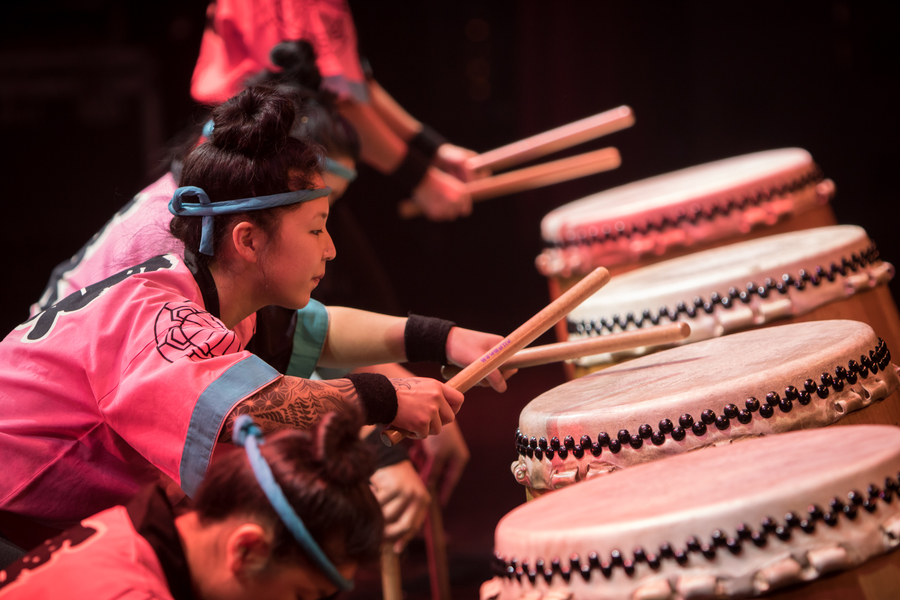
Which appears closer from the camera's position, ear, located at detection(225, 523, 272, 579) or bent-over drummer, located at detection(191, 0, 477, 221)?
ear, located at detection(225, 523, 272, 579)

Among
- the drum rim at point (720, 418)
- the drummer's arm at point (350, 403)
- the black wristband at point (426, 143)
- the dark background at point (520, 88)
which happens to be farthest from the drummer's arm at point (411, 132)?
the drum rim at point (720, 418)

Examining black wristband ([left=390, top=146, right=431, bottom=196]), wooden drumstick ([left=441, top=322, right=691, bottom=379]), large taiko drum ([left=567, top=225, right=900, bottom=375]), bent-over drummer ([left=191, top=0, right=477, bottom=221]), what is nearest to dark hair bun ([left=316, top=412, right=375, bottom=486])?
wooden drumstick ([left=441, top=322, right=691, bottom=379])

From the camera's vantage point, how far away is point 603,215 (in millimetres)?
1816

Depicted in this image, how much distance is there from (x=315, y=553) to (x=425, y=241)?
2.87 metres

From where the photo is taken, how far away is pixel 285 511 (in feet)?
2.54

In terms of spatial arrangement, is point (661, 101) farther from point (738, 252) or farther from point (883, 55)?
point (738, 252)

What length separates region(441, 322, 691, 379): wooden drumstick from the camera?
1283mm

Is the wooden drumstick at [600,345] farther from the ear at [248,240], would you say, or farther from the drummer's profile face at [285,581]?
the drummer's profile face at [285,581]

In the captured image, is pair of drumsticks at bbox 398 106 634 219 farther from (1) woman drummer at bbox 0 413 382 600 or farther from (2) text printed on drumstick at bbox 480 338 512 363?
(1) woman drummer at bbox 0 413 382 600

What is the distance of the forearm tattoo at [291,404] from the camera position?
0.92 meters

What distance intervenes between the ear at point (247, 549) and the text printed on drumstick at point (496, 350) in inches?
20.0

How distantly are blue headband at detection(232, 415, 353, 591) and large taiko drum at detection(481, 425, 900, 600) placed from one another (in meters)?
0.19

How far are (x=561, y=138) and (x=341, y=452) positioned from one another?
1779 millimetres

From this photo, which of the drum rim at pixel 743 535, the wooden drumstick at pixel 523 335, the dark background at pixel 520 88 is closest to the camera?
the drum rim at pixel 743 535
